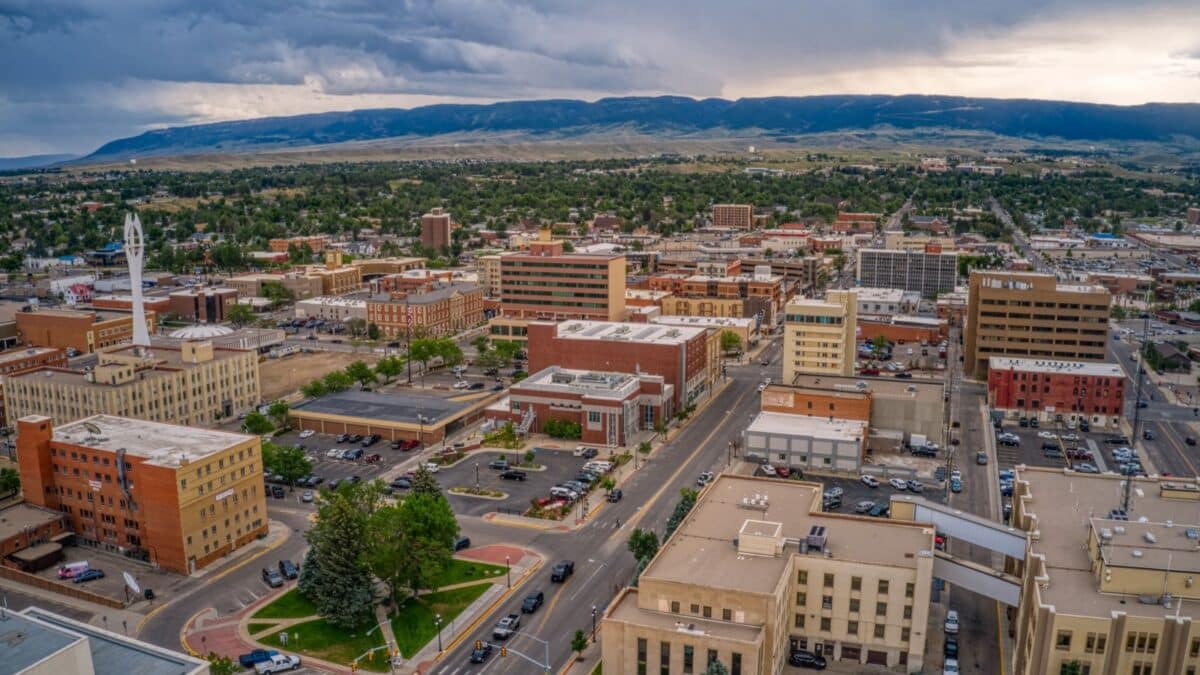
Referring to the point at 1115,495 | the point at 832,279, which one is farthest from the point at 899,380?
the point at 832,279

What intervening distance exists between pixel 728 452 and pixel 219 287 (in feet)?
347

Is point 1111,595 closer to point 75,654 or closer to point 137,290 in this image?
point 75,654

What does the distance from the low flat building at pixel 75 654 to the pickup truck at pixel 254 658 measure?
1181 centimetres

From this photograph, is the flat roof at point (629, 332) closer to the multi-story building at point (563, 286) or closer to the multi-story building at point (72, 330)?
the multi-story building at point (563, 286)

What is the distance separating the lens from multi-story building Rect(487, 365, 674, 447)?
84875 millimetres

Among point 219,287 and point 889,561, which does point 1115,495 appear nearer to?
point 889,561

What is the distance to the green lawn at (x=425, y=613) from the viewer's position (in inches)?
1989

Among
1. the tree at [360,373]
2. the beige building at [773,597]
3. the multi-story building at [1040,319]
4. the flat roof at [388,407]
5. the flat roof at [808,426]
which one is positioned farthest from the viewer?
the multi-story building at [1040,319]

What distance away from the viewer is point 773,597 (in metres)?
43.6

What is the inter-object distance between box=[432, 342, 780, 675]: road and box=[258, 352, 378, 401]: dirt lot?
4699 cm

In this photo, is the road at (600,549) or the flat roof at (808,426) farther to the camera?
the flat roof at (808,426)

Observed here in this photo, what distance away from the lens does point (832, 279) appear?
183000mm

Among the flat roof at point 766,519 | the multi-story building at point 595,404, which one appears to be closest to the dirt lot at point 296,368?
the multi-story building at point 595,404

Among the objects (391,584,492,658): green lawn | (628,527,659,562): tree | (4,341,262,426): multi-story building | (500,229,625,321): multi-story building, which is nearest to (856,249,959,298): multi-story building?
(500,229,625,321): multi-story building
